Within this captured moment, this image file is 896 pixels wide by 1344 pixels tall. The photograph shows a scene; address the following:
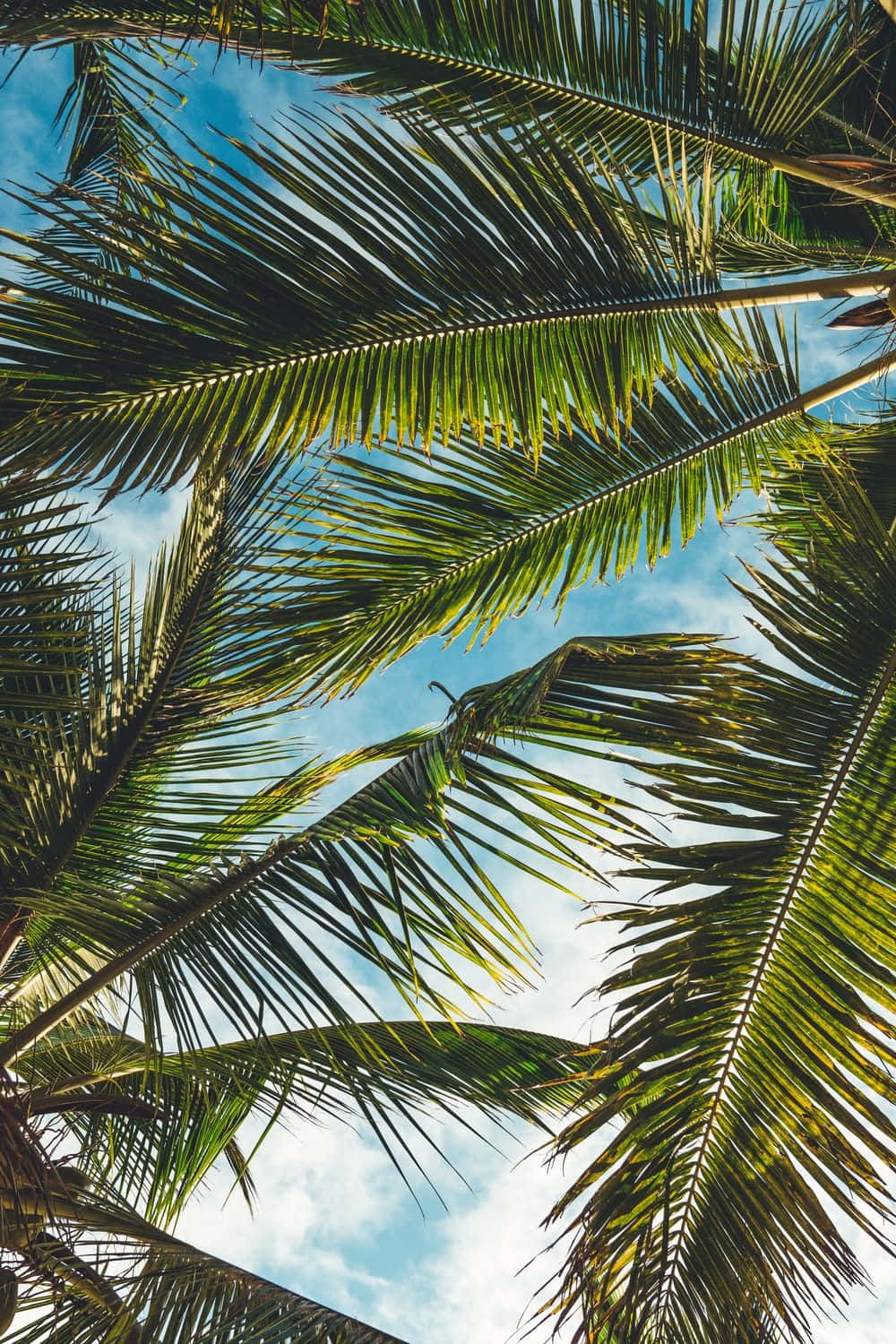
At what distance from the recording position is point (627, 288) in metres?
2.99

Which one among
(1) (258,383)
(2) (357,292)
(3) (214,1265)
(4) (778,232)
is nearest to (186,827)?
(3) (214,1265)

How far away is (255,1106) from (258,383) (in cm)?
221

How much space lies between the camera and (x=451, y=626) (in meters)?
3.65

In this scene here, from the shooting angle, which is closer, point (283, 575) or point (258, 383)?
point (258, 383)

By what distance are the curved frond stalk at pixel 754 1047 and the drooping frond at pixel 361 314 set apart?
1249mm

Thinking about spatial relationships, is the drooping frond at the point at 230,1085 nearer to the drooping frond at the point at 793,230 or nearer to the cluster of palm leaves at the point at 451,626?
the cluster of palm leaves at the point at 451,626

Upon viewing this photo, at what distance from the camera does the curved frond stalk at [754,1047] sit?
206 centimetres

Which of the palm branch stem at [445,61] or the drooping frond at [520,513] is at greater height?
the palm branch stem at [445,61]

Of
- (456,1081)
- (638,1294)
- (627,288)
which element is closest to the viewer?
(638,1294)

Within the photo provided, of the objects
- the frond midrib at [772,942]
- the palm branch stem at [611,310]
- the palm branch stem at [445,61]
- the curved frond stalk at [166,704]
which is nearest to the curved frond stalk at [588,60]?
the palm branch stem at [445,61]

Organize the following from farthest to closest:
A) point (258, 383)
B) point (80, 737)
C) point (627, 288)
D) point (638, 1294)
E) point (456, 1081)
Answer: point (456, 1081) < point (80, 737) < point (627, 288) < point (258, 383) < point (638, 1294)

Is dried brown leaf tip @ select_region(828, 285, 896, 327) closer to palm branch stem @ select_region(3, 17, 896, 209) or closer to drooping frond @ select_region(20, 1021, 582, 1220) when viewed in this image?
palm branch stem @ select_region(3, 17, 896, 209)

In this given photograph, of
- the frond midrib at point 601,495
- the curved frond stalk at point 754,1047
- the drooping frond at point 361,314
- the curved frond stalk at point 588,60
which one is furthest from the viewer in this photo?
the frond midrib at point 601,495

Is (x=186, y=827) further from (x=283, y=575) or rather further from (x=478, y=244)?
(x=478, y=244)
